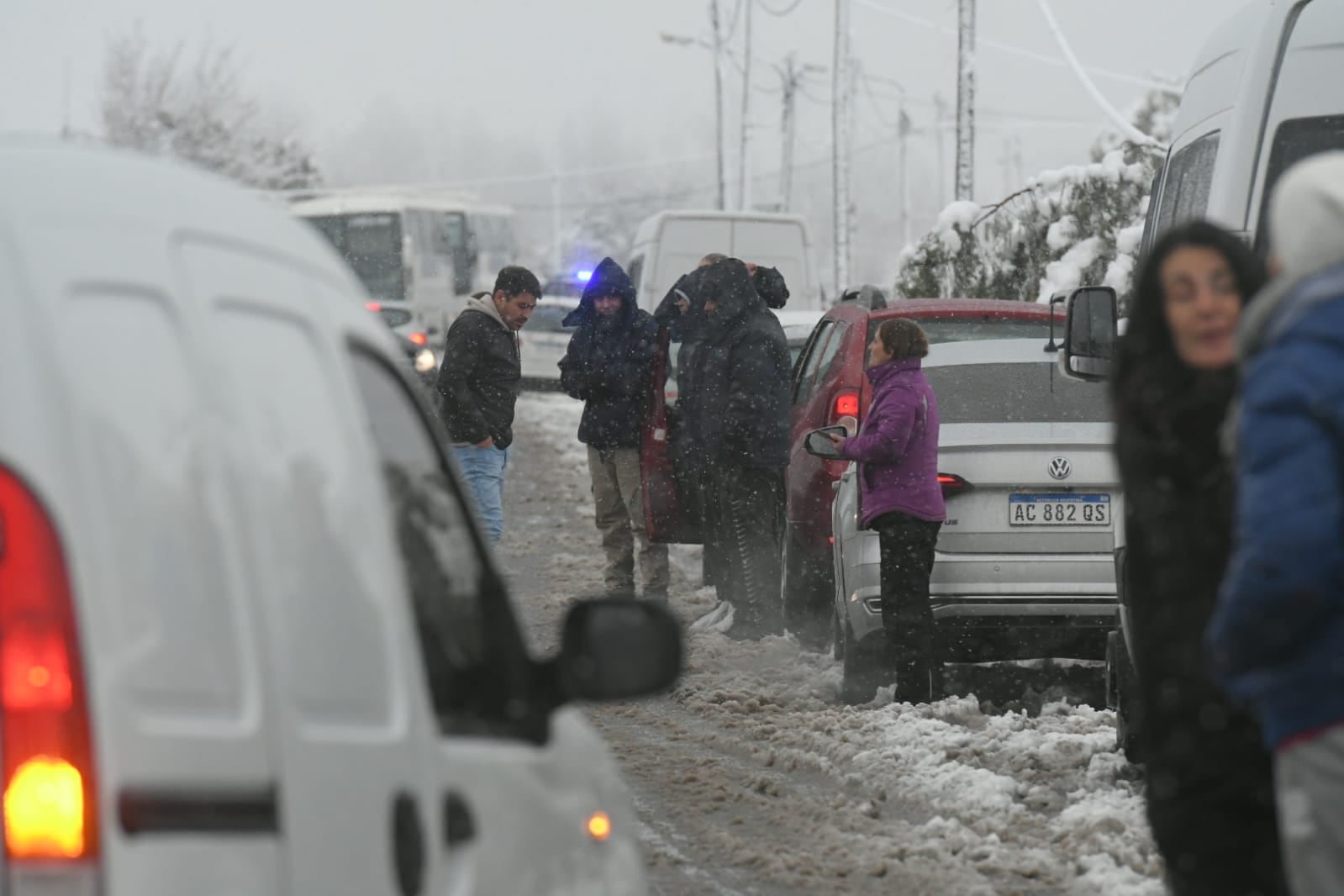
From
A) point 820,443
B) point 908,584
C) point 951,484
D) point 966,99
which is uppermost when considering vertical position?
point 966,99

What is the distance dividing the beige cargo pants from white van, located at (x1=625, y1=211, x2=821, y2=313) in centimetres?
1183

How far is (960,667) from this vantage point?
1039 centimetres

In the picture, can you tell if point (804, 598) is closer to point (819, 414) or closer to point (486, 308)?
point (819, 414)

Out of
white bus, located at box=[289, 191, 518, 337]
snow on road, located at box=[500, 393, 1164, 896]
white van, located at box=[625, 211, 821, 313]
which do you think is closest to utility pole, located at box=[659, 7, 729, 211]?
white bus, located at box=[289, 191, 518, 337]

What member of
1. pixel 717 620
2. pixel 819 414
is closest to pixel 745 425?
pixel 819 414

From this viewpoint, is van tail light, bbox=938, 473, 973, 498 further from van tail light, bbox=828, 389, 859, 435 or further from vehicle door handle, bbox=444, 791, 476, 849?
vehicle door handle, bbox=444, 791, 476, 849

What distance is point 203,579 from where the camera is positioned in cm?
210

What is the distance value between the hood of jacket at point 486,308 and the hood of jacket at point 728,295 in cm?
107

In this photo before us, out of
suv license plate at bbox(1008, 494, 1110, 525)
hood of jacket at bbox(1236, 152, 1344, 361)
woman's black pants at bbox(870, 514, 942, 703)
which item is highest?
hood of jacket at bbox(1236, 152, 1344, 361)

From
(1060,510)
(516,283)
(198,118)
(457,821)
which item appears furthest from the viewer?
(198,118)

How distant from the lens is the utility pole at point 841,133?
3853cm

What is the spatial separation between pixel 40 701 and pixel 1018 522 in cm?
697

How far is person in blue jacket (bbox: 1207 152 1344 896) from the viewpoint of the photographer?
270cm

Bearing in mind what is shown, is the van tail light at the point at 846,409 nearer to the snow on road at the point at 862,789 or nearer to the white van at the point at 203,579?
the snow on road at the point at 862,789
